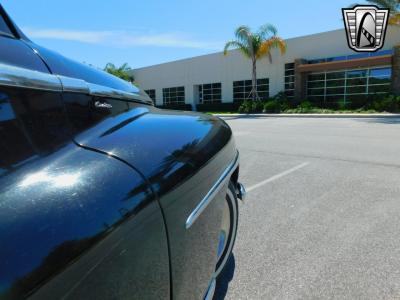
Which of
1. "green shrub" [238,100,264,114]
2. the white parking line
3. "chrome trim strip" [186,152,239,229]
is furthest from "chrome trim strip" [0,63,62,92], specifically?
"green shrub" [238,100,264,114]

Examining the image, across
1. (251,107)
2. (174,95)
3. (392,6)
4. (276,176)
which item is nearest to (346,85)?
(392,6)

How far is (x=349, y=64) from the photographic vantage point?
23.8m

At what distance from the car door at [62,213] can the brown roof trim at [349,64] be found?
83.2ft

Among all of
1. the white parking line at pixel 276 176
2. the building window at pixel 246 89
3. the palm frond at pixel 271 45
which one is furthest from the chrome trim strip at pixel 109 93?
the building window at pixel 246 89

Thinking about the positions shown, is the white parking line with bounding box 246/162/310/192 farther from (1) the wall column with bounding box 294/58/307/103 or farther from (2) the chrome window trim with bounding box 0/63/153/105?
(1) the wall column with bounding box 294/58/307/103

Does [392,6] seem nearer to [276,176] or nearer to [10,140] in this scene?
[276,176]

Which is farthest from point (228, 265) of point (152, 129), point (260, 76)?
point (260, 76)

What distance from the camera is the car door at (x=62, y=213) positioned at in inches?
32.1

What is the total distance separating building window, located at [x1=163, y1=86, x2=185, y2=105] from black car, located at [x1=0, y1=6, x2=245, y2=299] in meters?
36.0

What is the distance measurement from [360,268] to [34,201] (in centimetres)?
245

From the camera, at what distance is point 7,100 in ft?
3.84

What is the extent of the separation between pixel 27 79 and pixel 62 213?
24.9 inches

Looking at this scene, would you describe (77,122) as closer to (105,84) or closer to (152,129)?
(152,129)

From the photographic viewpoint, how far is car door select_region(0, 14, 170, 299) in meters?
0.82
